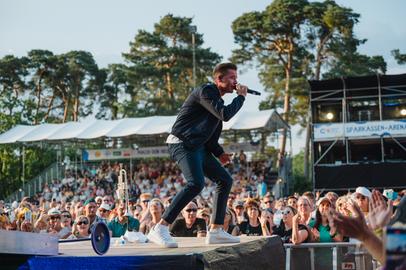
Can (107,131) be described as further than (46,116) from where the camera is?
No

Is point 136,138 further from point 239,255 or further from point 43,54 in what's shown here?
point 239,255

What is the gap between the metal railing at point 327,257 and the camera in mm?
7043

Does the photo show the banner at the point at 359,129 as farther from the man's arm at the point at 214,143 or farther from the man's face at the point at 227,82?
the man's face at the point at 227,82

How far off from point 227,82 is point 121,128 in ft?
89.4

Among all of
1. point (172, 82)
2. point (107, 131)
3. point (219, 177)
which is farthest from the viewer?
point (172, 82)

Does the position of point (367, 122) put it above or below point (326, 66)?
below

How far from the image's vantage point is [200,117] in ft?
20.3

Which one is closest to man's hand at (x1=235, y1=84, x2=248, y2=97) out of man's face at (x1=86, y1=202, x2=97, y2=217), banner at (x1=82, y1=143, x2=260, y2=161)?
man's face at (x1=86, y1=202, x2=97, y2=217)

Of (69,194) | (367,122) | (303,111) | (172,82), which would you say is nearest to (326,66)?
(303,111)

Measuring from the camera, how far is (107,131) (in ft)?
108

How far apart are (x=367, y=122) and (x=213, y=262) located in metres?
25.8

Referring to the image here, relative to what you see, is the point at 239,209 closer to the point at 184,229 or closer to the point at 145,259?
the point at 184,229

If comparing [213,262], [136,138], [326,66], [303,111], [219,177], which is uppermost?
[326,66]

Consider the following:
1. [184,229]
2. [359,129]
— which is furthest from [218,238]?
[359,129]
